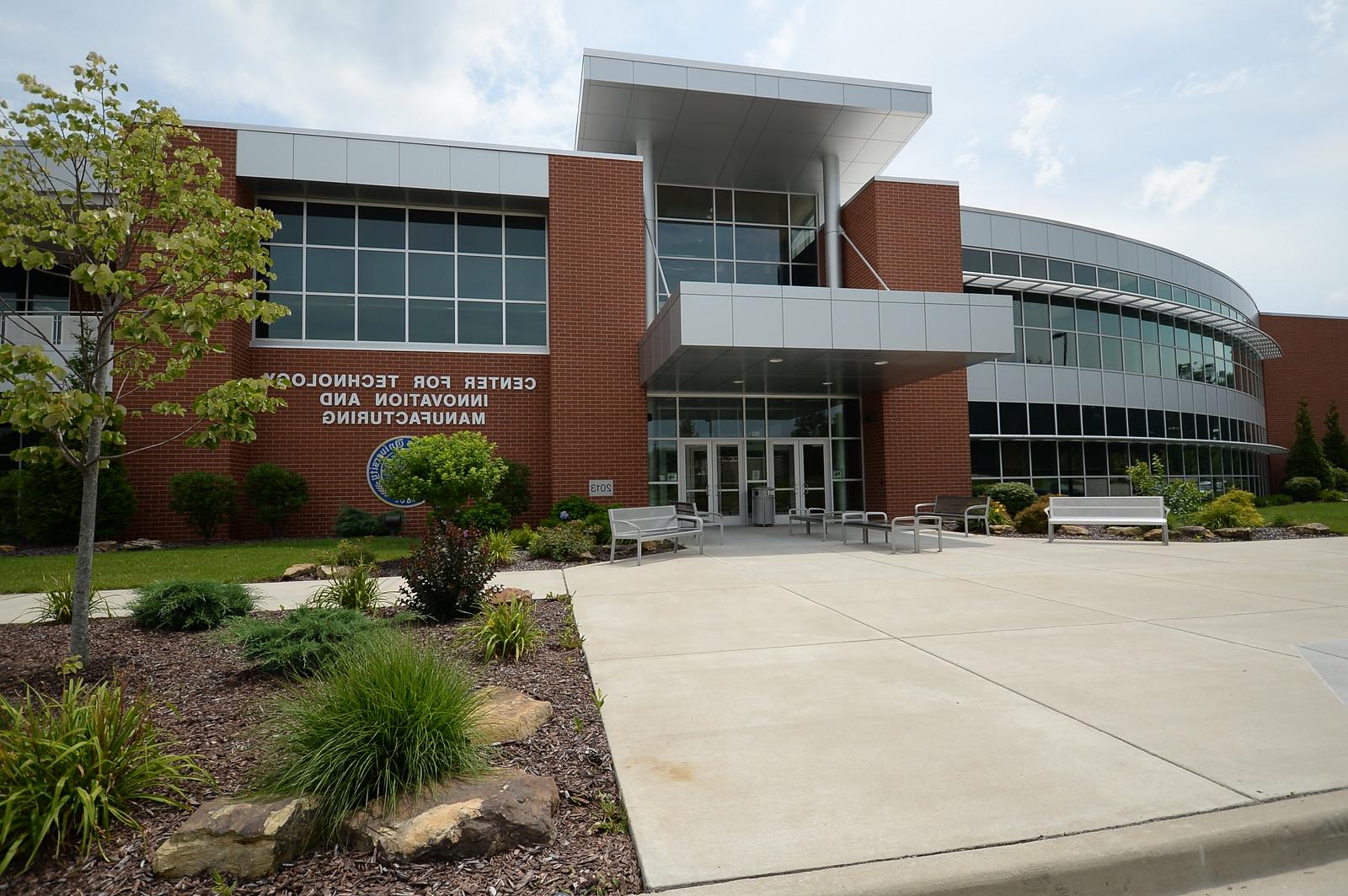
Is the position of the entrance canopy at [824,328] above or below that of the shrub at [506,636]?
above

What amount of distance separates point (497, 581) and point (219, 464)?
10702 mm

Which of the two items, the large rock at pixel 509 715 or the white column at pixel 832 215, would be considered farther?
the white column at pixel 832 215

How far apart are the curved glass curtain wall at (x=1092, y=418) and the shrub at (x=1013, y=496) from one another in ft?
11.1

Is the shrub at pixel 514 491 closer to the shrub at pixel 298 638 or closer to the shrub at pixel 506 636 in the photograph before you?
the shrub at pixel 506 636

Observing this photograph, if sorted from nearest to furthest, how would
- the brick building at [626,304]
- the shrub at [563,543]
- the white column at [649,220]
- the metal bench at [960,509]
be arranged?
1. the shrub at [563,543]
2. the metal bench at [960,509]
3. the brick building at [626,304]
4. the white column at [649,220]

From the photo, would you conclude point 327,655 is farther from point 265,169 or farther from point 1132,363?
point 1132,363

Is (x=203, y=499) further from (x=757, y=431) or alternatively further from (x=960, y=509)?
(x=960, y=509)

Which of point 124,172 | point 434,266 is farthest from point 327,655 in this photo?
point 434,266

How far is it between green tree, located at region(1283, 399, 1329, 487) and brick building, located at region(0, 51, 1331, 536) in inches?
1064

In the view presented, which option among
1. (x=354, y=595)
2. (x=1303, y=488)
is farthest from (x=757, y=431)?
(x=1303, y=488)

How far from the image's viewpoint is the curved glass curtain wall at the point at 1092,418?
965 inches

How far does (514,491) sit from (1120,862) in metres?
16.0

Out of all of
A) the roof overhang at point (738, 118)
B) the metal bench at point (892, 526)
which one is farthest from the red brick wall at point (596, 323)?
the metal bench at point (892, 526)

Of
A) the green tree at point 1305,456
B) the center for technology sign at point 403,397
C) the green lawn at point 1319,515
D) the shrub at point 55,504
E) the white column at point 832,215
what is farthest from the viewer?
the green tree at point 1305,456
